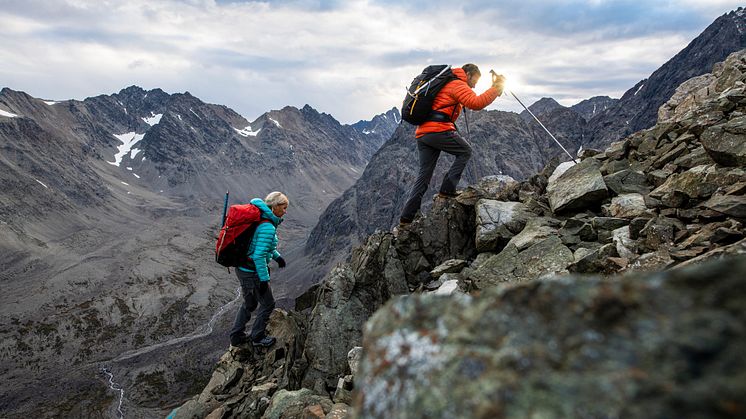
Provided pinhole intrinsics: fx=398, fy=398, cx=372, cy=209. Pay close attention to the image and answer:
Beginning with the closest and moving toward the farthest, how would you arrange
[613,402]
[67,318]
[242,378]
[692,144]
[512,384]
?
[613,402]
[512,384]
[692,144]
[242,378]
[67,318]

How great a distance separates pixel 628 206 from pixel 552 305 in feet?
33.0

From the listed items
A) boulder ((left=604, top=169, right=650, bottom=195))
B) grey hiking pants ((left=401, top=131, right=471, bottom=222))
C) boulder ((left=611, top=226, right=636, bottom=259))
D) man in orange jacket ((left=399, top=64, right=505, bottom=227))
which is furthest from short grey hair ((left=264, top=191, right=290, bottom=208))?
boulder ((left=604, top=169, right=650, bottom=195))

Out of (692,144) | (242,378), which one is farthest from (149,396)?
(692,144)

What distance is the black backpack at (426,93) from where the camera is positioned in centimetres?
1180

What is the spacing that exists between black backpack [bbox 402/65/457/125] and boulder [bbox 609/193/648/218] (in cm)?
528

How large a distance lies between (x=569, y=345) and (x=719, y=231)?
7.13m

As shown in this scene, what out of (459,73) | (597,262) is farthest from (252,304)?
(597,262)

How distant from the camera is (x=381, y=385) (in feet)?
8.62

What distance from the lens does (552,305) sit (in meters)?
2.37

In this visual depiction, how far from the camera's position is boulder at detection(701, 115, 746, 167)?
9.30 meters

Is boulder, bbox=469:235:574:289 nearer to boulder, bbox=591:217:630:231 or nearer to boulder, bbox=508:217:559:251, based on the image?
boulder, bbox=508:217:559:251

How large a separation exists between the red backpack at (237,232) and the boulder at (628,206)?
392 inches

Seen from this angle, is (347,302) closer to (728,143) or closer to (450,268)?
(450,268)

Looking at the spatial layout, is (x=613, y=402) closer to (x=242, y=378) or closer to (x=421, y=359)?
(x=421, y=359)
